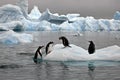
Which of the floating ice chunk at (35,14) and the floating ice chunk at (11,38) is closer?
the floating ice chunk at (11,38)

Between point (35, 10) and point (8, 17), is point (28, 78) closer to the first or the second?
point (8, 17)

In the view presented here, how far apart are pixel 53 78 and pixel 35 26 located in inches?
3711

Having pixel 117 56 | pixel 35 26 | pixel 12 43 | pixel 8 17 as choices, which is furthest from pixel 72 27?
pixel 117 56

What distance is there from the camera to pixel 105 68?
15.5m

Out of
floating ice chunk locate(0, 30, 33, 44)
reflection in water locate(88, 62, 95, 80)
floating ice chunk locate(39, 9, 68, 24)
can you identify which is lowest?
reflection in water locate(88, 62, 95, 80)

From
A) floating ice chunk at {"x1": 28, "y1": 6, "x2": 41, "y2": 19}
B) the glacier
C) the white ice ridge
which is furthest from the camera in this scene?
floating ice chunk at {"x1": 28, "y1": 6, "x2": 41, "y2": 19}

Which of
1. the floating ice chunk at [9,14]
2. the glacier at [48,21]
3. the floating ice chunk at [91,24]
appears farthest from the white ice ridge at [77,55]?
the floating ice chunk at [91,24]

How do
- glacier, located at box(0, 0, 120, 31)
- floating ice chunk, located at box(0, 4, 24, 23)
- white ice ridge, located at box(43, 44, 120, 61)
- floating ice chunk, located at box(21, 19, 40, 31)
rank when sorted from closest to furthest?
white ice ridge, located at box(43, 44, 120, 61), floating ice chunk, located at box(0, 4, 24, 23), glacier, located at box(0, 0, 120, 31), floating ice chunk, located at box(21, 19, 40, 31)

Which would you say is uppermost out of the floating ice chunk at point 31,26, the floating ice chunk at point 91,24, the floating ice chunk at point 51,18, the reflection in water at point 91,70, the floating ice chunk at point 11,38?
the floating ice chunk at point 51,18

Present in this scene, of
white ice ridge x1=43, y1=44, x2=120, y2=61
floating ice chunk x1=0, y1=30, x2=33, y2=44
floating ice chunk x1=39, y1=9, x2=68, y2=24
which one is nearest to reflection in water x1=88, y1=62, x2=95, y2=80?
white ice ridge x1=43, y1=44, x2=120, y2=61

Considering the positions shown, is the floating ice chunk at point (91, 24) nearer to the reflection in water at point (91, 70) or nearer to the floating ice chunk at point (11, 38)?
the floating ice chunk at point (11, 38)

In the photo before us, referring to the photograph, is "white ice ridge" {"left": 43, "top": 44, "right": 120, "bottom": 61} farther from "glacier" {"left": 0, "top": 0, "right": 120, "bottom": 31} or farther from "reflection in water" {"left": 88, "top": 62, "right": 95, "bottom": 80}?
"glacier" {"left": 0, "top": 0, "right": 120, "bottom": 31}

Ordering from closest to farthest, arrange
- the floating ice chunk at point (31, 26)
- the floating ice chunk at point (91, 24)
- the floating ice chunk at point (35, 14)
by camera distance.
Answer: the floating ice chunk at point (31, 26)
the floating ice chunk at point (91, 24)
the floating ice chunk at point (35, 14)

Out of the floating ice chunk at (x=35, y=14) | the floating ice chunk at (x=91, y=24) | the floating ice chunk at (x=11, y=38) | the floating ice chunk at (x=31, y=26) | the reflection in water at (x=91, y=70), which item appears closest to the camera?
the reflection in water at (x=91, y=70)
